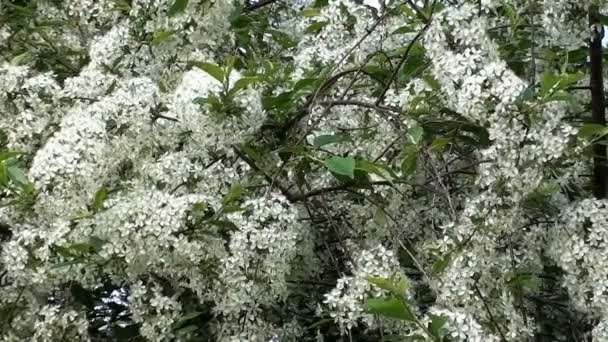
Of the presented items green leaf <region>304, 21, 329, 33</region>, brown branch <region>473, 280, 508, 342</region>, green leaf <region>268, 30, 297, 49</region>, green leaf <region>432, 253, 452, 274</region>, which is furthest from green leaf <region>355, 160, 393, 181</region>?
green leaf <region>268, 30, 297, 49</region>

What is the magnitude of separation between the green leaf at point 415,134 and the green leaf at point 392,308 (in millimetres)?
511

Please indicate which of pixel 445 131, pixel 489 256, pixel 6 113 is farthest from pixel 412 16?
pixel 6 113

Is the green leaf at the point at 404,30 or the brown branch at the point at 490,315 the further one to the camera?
the green leaf at the point at 404,30

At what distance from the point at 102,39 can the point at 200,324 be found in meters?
1.05

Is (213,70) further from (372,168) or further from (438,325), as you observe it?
(438,325)

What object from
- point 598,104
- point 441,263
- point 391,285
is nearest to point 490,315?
point 441,263

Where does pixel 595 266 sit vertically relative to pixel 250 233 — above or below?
below

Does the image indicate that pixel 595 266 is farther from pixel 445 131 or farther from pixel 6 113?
pixel 6 113

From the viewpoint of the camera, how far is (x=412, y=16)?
135 inches

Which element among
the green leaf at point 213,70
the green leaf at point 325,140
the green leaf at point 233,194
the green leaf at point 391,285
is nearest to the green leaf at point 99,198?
the green leaf at point 233,194

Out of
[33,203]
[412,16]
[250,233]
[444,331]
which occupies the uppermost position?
[412,16]

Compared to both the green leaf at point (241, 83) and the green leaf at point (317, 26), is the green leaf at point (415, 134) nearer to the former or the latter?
the green leaf at point (241, 83)

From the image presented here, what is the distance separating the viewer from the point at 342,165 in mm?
2447

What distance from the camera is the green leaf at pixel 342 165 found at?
2.42 meters
